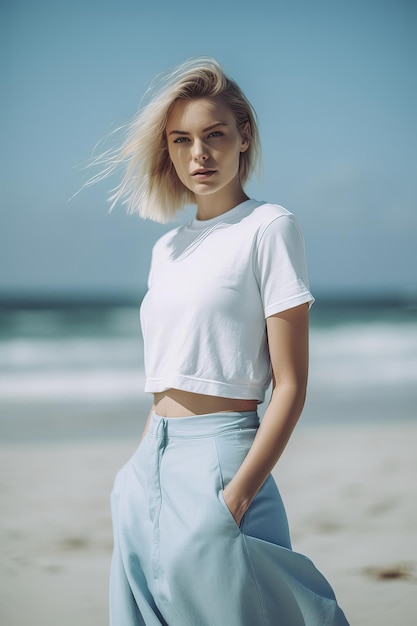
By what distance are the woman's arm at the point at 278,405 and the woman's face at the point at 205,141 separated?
1.10 ft

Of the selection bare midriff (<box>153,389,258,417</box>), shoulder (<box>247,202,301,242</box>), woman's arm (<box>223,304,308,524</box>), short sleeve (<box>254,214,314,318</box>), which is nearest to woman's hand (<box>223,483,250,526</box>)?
woman's arm (<box>223,304,308,524</box>)

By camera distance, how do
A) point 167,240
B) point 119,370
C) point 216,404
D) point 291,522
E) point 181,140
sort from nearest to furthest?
point 216,404, point 181,140, point 167,240, point 291,522, point 119,370

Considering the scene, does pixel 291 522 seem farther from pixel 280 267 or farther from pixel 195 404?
pixel 280 267

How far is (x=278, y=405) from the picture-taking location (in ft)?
4.98

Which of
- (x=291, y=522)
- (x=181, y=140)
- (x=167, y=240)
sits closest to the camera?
(x=181, y=140)

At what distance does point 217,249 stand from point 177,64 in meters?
0.43

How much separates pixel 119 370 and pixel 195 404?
1045cm

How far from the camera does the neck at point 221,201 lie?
5.65 feet

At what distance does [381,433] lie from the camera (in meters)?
6.77

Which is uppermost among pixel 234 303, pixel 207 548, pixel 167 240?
pixel 167 240

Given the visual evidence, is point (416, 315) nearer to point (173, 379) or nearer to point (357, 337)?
point (357, 337)

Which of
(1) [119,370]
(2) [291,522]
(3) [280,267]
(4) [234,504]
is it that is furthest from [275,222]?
(1) [119,370]

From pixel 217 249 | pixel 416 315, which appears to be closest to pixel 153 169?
pixel 217 249

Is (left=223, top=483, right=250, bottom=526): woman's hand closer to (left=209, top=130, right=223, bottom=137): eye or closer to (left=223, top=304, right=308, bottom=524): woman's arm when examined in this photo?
(left=223, top=304, right=308, bottom=524): woman's arm
